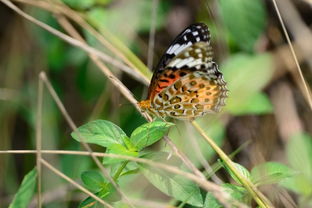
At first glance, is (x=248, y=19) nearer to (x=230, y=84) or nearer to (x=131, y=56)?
(x=230, y=84)

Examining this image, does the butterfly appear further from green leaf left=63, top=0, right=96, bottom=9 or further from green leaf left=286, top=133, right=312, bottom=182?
green leaf left=63, top=0, right=96, bottom=9

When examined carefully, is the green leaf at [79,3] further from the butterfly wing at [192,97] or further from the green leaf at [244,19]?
the butterfly wing at [192,97]

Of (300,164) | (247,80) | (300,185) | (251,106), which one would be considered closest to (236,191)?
(300,185)

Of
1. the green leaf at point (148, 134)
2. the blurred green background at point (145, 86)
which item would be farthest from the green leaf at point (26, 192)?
the blurred green background at point (145, 86)

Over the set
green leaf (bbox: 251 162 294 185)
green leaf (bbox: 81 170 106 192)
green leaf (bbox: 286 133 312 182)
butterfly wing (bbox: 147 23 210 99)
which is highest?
butterfly wing (bbox: 147 23 210 99)

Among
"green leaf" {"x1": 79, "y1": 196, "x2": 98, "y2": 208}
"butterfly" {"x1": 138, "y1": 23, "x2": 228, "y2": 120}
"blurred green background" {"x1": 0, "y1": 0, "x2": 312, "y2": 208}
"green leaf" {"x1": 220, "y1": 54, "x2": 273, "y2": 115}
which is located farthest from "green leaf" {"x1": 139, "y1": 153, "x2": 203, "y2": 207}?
"green leaf" {"x1": 220, "y1": 54, "x2": 273, "y2": 115}

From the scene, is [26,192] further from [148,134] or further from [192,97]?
[192,97]
